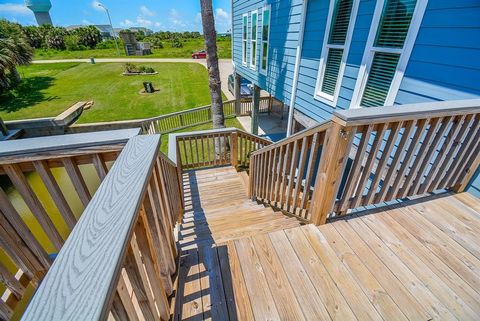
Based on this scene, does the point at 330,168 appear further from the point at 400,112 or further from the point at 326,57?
the point at 326,57

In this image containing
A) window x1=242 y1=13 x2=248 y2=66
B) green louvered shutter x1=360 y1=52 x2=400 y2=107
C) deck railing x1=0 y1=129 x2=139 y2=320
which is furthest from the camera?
window x1=242 y1=13 x2=248 y2=66

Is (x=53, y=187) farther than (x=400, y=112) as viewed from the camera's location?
No

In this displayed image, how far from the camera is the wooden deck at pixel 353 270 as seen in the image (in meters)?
1.38

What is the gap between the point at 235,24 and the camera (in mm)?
8555

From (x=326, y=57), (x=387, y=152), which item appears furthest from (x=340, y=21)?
(x=387, y=152)

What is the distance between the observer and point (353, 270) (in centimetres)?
159

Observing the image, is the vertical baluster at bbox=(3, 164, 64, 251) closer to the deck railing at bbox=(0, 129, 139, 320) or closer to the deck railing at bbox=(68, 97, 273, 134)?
the deck railing at bbox=(0, 129, 139, 320)

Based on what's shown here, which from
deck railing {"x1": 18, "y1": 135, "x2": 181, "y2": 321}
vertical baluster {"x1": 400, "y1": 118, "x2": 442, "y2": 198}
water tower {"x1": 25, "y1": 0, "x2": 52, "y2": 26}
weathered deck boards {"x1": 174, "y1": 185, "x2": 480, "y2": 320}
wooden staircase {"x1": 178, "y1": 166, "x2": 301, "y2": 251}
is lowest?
wooden staircase {"x1": 178, "y1": 166, "x2": 301, "y2": 251}

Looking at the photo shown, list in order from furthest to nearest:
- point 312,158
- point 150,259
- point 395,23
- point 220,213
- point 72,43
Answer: point 72,43
point 220,213
point 395,23
point 312,158
point 150,259

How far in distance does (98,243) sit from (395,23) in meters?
3.60

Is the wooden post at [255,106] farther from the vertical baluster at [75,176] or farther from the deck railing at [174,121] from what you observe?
the vertical baluster at [75,176]

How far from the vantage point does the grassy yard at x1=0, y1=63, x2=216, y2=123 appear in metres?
11.8

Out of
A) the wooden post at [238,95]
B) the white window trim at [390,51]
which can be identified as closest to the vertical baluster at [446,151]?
the white window trim at [390,51]

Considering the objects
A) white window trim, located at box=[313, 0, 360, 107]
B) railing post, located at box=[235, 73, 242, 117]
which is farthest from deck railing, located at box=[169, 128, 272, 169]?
railing post, located at box=[235, 73, 242, 117]
